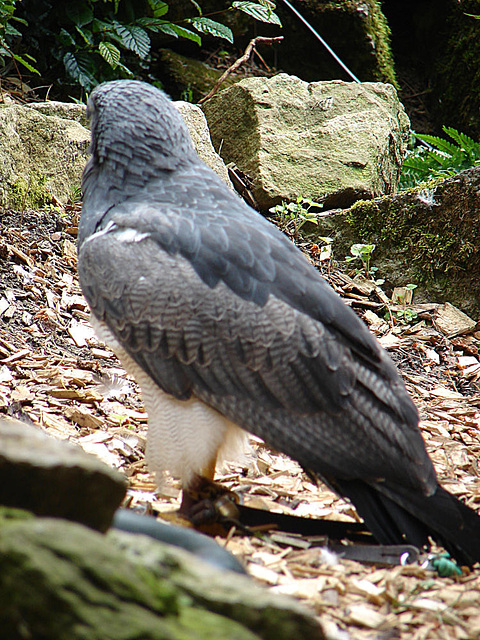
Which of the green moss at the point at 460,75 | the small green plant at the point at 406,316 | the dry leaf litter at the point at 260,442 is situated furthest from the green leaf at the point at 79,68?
the green moss at the point at 460,75

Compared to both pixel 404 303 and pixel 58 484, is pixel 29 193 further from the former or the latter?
pixel 58 484

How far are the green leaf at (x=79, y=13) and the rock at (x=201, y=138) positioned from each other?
1580 mm

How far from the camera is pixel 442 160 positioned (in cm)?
734

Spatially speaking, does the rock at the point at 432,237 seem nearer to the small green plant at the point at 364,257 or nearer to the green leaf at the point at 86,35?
the small green plant at the point at 364,257

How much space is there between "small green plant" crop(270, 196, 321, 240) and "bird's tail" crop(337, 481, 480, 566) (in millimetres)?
3575

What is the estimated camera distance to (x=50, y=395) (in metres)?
4.15

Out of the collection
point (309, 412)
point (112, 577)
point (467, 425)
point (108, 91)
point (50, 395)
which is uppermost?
point (108, 91)

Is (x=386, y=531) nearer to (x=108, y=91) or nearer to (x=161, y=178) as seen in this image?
(x=161, y=178)

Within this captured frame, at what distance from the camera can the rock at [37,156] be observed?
18.5ft

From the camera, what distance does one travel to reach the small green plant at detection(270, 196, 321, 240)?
6184 mm

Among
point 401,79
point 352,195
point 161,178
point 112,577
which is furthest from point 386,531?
point 401,79

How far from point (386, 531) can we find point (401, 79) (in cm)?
932

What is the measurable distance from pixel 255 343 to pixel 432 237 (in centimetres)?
340

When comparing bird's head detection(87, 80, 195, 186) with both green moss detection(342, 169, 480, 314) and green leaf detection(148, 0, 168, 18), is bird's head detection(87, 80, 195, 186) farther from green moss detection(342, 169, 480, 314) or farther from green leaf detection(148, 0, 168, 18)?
green leaf detection(148, 0, 168, 18)
